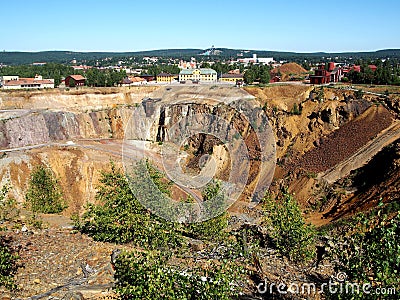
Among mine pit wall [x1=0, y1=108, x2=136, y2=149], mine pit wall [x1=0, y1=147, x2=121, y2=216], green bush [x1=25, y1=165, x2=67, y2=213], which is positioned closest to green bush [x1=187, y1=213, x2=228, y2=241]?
green bush [x1=25, y1=165, x2=67, y2=213]

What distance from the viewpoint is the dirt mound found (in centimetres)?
4412

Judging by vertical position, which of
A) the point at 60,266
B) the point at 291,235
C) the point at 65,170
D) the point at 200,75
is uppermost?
the point at 200,75

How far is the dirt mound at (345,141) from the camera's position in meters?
44.1

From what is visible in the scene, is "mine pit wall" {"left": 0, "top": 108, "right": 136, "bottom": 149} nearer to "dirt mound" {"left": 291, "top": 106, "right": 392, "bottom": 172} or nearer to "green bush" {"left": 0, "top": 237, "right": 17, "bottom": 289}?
"dirt mound" {"left": 291, "top": 106, "right": 392, "bottom": 172}

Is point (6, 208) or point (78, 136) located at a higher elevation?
point (6, 208)

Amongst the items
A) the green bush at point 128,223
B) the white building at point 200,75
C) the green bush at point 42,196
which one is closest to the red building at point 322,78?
the white building at point 200,75

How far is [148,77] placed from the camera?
11206cm

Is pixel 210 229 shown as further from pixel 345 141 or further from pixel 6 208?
pixel 345 141

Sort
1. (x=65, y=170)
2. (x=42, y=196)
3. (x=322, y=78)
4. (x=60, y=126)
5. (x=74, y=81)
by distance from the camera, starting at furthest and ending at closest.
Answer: (x=74, y=81) < (x=322, y=78) < (x=60, y=126) < (x=65, y=170) < (x=42, y=196)

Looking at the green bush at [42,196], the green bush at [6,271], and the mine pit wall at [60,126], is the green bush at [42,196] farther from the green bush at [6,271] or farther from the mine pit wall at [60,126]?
the mine pit wall at [60,126]

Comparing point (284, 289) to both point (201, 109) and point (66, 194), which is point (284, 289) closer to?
point (66, 194)

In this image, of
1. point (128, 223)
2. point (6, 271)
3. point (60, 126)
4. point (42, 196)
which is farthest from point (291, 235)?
point (60, 126)

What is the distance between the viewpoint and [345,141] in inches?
1811

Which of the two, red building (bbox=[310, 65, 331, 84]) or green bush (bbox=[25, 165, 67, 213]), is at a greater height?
red building (bbox=[310, 65, 331, 84])
